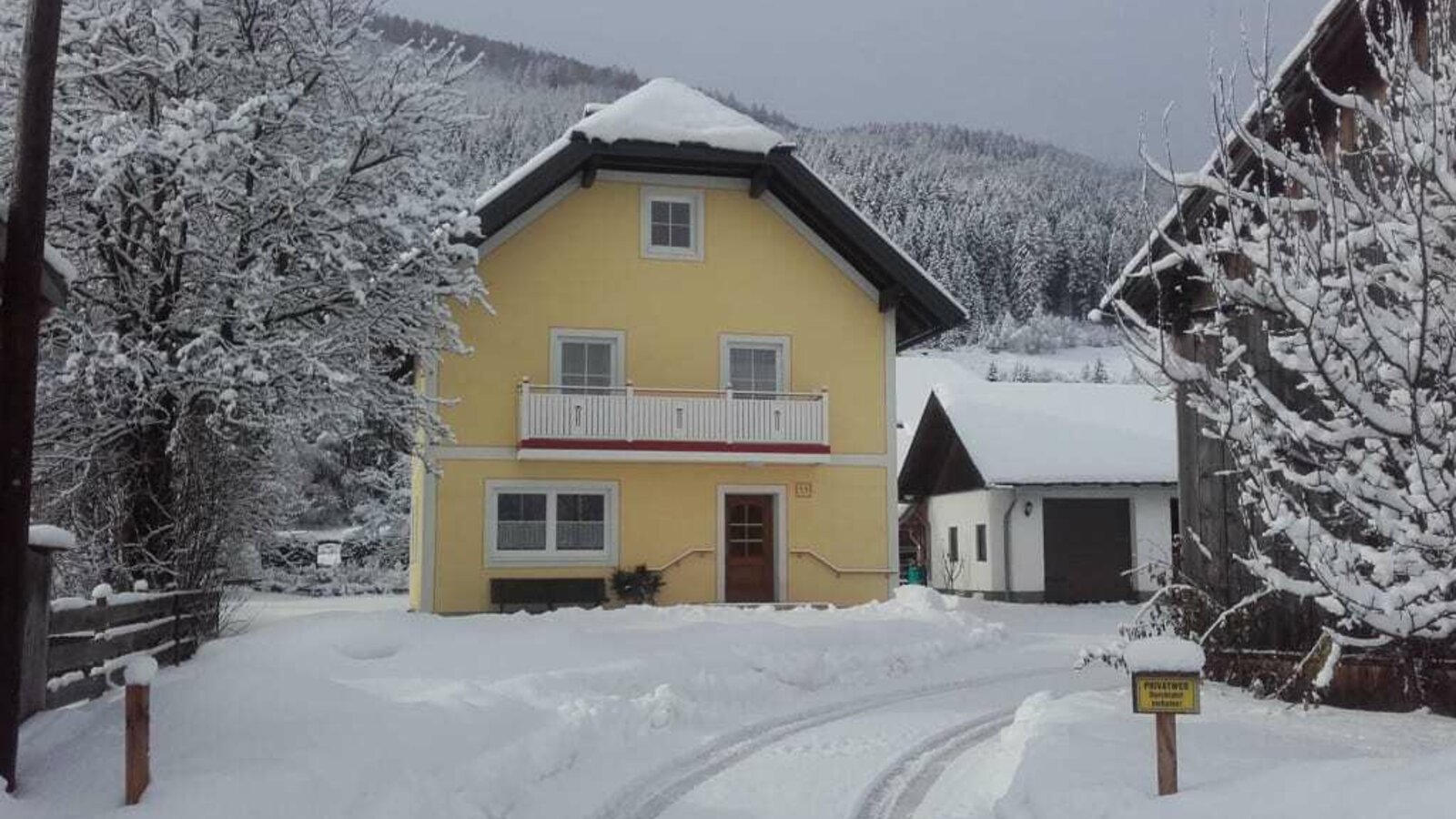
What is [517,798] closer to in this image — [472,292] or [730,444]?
[472,292]

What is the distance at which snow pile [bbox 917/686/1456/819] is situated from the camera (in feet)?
18.9

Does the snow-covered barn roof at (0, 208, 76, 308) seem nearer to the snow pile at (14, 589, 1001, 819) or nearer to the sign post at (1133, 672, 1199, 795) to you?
the snow pile at (14, 589, 1001, 819)

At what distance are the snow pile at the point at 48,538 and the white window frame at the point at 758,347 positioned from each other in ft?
50.9

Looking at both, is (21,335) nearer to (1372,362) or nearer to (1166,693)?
(1166,693)

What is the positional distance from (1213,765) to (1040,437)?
23.6 metres

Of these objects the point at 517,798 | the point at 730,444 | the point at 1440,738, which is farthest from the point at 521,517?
the point at 1440,738

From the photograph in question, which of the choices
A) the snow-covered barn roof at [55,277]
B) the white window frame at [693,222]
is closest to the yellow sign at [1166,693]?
the snow-covered barn roof at [55,277]

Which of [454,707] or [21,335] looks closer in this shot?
[21,335]

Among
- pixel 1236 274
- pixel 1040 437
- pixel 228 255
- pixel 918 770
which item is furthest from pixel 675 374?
pixel 918 770

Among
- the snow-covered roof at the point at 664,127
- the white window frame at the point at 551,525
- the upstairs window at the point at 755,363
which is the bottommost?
the white window frame at the point at 551,525

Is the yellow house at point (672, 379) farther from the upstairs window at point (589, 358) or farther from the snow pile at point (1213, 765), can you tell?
the snow pile at point (1213, 765)

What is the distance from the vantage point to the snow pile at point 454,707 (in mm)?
7605

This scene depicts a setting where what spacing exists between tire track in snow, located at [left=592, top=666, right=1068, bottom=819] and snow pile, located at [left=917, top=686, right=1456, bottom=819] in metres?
1.77

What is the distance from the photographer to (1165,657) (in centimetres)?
712
